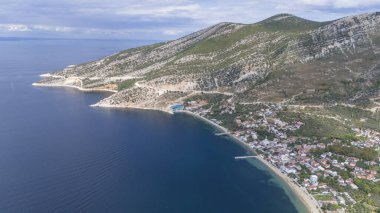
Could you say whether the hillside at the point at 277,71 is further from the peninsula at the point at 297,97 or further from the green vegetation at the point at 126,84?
the peninsula at the point at 297,97

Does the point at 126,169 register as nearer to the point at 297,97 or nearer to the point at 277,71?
the point at 297,97

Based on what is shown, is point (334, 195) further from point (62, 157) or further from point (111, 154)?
point (62, 157)

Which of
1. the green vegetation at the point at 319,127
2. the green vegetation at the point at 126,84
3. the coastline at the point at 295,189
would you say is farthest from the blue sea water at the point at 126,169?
the green vegetation at the point at 126,84

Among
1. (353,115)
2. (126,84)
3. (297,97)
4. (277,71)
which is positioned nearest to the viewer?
(353,115)

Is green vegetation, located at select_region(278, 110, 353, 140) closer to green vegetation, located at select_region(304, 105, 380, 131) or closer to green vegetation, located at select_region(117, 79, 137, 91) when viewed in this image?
green vegetation, located at select_region(304, 105, 380, 131)

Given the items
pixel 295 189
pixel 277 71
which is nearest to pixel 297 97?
pixel 277 71

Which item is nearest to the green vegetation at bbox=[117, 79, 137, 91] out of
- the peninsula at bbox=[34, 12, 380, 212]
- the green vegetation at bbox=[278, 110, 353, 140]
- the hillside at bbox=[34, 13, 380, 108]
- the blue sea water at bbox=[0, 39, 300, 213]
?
the hillside at bbox=[34, 13, 380, 108]
